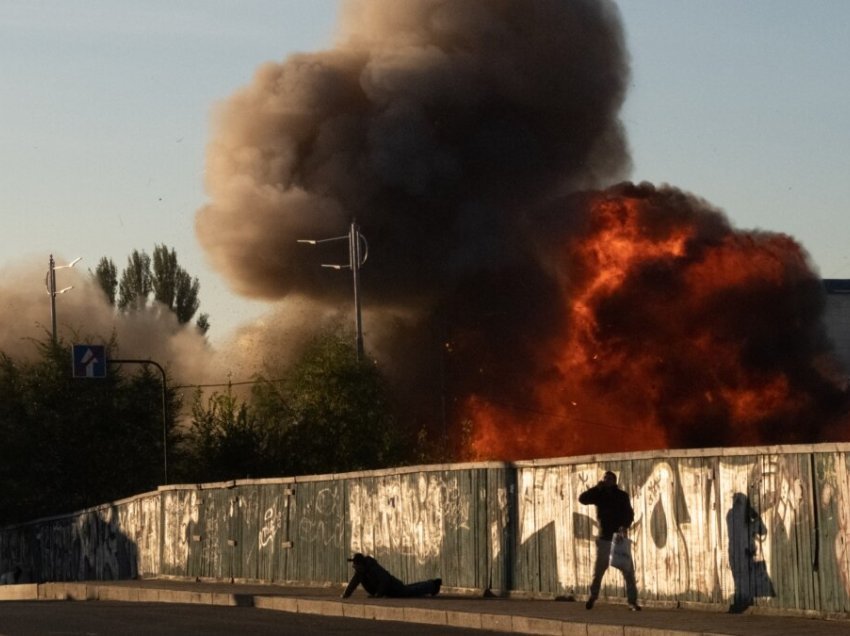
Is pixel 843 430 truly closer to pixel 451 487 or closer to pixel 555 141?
pixel 555 141

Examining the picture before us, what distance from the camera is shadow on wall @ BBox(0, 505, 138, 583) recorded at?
125 ft

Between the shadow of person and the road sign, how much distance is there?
27.0m

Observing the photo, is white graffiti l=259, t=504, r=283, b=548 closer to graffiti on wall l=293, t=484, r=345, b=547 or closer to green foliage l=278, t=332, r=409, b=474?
graffiti on wall l=293, t=484, r=345, b=547

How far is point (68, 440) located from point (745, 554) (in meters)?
38.4

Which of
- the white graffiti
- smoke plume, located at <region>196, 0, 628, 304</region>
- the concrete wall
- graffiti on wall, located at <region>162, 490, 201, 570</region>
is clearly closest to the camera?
the concrete wall

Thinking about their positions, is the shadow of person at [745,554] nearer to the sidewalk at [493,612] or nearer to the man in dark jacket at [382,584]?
the sidewalk at [493,612]

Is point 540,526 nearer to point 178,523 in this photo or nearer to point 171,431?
point 178,523

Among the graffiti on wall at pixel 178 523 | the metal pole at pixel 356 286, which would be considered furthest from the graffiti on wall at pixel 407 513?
the metal pole at pixel 356 286

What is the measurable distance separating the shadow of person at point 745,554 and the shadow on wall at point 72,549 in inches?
801

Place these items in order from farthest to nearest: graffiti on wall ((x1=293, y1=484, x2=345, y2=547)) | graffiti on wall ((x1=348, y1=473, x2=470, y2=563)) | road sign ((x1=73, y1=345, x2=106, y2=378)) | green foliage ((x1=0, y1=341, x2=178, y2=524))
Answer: green foliage ((x1=0, y1=341, x2=178, y2=524))
road sign ((x1=73, y1=345, x2=106, y2=378))
graffiti on wall ((x1=293, y1=484, x2=345, y2=547))
graffiti on wall ((x1=348, y1=473, x2=470, y2=563))

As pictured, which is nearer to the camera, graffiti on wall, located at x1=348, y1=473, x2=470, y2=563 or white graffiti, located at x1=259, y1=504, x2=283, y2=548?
graffiti on wall, located at x1=348, y1=473, x2=470, y2=563

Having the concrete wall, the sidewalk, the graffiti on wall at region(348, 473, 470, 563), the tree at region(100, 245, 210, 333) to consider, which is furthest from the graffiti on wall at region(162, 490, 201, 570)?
the tree at region(100, 245, 210, 333)

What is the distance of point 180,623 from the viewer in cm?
1956

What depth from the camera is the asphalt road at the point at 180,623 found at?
17922mm
